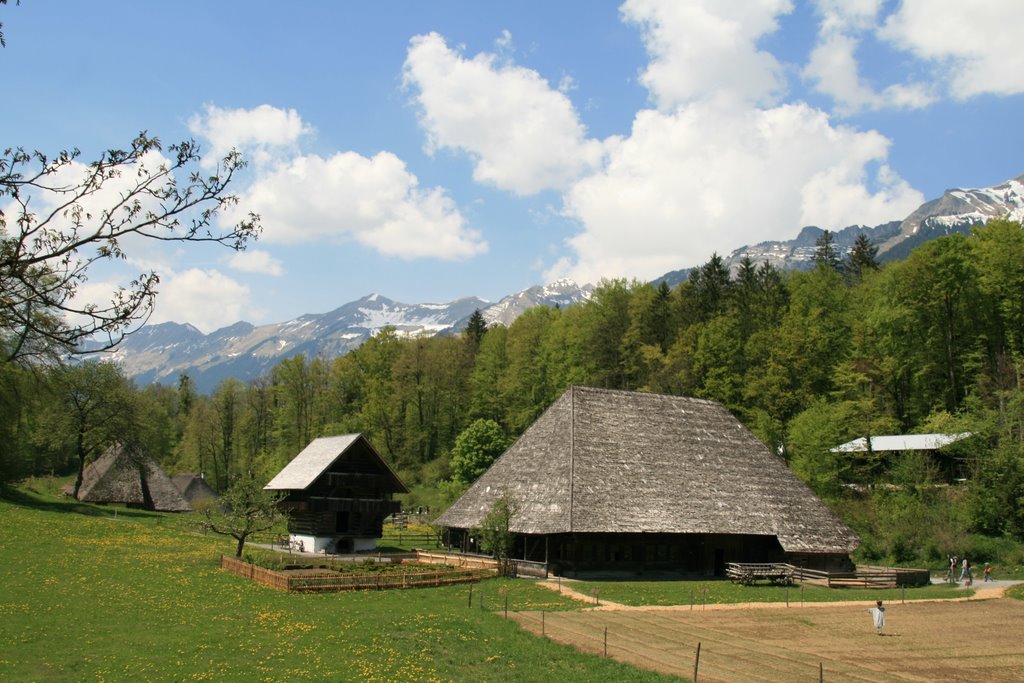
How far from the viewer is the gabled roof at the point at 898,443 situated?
53522 millimetres

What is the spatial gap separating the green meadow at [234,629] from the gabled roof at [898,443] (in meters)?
31.8

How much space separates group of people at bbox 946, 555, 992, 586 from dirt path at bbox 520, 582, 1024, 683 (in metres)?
6.57

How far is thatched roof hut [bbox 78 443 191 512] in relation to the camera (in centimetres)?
6631

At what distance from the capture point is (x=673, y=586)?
3781 cm

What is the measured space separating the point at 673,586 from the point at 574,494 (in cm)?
647

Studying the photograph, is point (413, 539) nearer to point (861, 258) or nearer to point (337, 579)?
point (337, 579)

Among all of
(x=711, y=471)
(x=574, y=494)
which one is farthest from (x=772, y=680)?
(x=711, y=471)

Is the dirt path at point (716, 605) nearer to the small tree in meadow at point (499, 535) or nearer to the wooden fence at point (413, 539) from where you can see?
the small tree in meadow at point (499, 535)

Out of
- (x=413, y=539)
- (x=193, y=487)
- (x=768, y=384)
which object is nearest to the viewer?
(x=413, y=539)

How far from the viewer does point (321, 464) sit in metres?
49.7

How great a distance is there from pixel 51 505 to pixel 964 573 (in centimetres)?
5582

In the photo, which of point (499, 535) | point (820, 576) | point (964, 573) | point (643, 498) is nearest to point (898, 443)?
point (964, 573)

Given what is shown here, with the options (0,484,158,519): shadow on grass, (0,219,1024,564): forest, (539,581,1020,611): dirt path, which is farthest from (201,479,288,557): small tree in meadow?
(0,484,158,519): shadow on grass

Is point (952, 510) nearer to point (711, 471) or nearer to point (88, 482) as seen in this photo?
point (711, 471)
